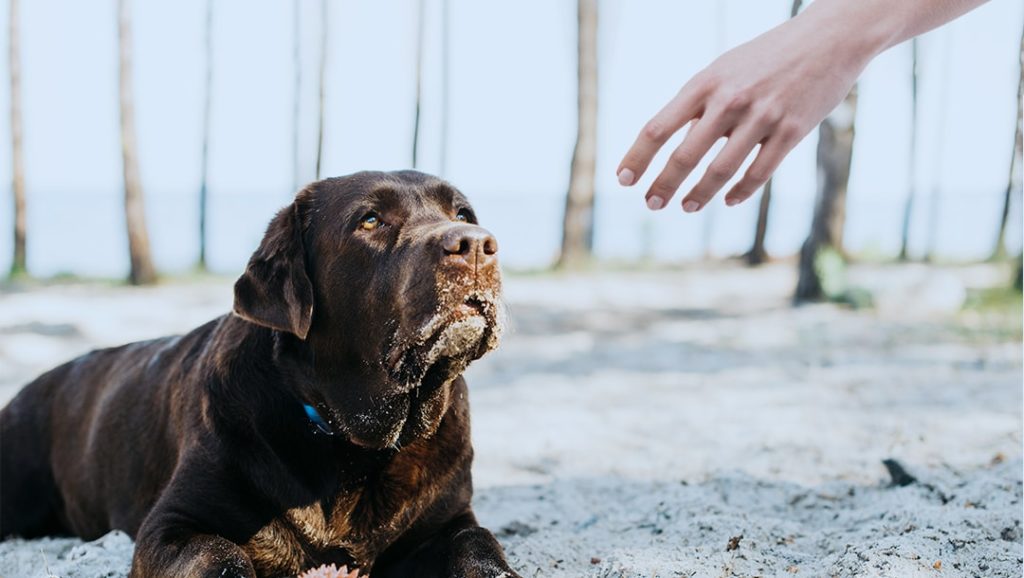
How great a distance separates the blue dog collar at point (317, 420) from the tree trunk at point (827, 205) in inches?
456

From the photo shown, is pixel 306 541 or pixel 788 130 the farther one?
pixel 306 541

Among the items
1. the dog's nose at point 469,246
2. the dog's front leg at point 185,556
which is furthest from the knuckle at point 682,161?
the dog's front leg at point 185,556

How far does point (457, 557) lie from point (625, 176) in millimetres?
1468

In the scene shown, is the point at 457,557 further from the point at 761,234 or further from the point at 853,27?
the point at 761,234

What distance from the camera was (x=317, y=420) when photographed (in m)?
3.19

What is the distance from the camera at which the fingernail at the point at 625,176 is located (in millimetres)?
2168

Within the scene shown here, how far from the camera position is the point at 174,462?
3.50m

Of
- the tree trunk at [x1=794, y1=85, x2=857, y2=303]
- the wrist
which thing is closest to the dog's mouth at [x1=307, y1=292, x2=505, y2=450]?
the wrist

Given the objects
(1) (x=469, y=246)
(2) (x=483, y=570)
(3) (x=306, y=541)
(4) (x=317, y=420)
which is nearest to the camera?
(1) (x=469, y=246)

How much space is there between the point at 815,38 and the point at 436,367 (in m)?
1.52

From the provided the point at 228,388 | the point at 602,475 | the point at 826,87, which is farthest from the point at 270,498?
the point at 602,475

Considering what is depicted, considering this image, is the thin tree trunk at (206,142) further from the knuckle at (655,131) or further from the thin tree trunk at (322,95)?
the knuckle at (655,131)

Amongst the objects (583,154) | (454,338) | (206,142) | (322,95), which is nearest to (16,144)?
(206,142)

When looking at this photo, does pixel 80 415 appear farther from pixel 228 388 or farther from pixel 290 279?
pixel 290 279
